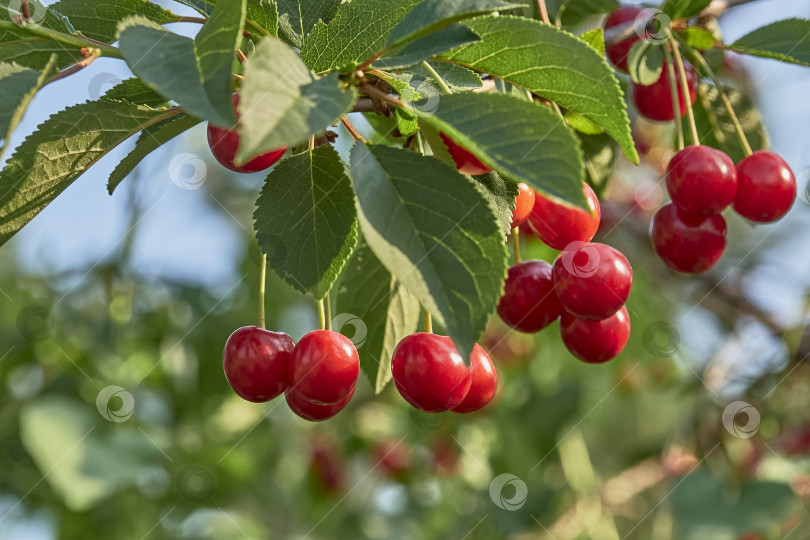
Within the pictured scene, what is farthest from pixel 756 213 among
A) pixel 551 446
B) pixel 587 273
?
pixel 551 446

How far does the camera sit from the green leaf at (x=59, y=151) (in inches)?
32.6

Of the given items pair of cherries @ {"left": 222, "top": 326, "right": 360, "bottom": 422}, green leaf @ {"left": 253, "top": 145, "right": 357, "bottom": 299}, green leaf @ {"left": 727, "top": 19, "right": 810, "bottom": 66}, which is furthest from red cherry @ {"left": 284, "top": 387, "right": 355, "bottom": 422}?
green leaf @ {"left": 727, "top": 19, "right": 810, "bottom": 66}

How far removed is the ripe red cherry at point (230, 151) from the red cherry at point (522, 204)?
0.30 m

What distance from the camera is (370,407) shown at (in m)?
3.57

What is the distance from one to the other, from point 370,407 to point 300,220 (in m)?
2.74

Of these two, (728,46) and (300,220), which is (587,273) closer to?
(300,220)

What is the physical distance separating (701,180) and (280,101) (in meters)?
0.80

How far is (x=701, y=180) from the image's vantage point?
1.20 metres

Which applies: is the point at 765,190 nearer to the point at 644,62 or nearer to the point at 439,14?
the point at 644,62

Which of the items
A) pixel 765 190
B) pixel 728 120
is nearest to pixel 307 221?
pixel 765 190

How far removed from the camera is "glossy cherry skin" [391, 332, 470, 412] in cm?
92

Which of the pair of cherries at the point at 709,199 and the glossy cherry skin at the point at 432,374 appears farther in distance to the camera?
the pair of cherries at the point at 709,199

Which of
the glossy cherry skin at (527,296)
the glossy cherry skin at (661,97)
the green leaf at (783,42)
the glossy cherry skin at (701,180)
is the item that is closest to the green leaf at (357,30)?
the glossy cherry skin at (527,296)

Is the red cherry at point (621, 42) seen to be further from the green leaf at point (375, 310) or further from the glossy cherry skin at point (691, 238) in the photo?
the green leaf at point (375, 310)
